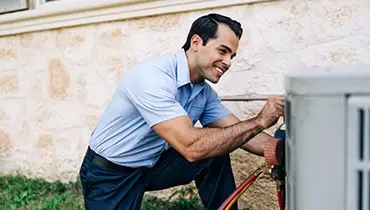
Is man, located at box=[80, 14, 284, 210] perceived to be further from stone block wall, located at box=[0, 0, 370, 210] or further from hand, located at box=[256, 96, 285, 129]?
stone block wall, located at box=[0, 0, 370, 210]

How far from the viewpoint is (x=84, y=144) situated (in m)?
4.30

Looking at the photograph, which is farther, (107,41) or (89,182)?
(107,41)

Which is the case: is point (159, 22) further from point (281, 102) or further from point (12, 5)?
point (281, 102)

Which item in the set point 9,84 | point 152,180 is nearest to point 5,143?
point 9,84

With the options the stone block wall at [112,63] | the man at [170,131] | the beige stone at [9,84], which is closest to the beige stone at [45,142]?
the stone block wall at [112,63]

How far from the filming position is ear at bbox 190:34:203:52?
269cm

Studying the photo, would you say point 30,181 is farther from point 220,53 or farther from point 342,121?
point 342,121

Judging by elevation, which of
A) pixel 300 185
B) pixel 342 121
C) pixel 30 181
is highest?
pixel 342 121

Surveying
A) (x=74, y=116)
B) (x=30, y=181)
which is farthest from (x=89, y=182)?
(x=30, y=181)

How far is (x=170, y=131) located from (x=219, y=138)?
21 centimetres

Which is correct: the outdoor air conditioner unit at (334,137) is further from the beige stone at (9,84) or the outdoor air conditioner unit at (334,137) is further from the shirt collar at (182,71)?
the beige stone at (9,84)

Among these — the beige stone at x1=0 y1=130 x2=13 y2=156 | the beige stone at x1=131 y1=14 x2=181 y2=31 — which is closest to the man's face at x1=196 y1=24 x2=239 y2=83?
the beige stone at x1=131 y1=14 x2=181 y2=31

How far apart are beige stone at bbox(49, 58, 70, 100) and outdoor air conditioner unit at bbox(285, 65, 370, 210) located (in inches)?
134

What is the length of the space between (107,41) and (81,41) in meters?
0.28
